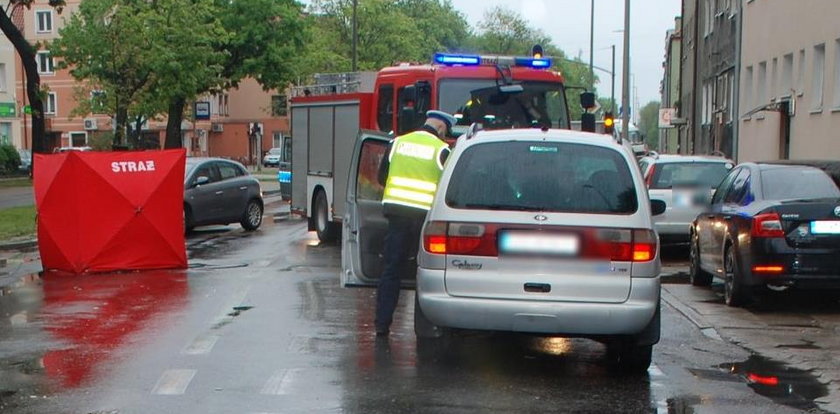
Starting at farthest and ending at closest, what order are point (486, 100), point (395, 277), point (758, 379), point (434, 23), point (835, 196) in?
point (434, 23) → point (486, 100) → point (835, 196) → point (395, 277) → point (758, 379)

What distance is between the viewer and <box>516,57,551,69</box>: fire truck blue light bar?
56.5ft

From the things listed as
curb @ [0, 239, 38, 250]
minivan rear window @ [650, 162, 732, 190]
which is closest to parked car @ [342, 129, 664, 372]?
minivan rear window @ [650, 162, 732, 190]

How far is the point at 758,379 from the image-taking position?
27.6 ft

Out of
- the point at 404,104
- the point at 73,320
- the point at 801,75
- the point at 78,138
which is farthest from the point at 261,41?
the point at 73,320

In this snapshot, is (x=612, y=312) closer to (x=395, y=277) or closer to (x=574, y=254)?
(x=574, y=254)

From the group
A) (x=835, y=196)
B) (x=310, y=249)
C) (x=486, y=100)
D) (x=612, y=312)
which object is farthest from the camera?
(x=310, y=249)

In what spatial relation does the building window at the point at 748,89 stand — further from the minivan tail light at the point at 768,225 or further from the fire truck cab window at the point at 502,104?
the minivan tail light at the point at 768,225

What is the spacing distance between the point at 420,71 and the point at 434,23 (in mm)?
82602

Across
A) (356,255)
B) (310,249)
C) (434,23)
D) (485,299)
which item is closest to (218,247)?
(310,249)

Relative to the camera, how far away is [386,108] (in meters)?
18.2

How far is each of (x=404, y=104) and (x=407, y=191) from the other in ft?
26.9

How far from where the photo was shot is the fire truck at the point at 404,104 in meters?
16.6

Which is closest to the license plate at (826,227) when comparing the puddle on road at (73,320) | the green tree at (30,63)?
the puddle on road at (73,320)

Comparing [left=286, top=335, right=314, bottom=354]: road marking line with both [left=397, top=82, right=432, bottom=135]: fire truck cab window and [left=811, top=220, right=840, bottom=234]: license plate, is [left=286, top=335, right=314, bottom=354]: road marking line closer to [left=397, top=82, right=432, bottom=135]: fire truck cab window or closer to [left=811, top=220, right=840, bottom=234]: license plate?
[left=811, top=220, right=840, bottom=234]: license plate
